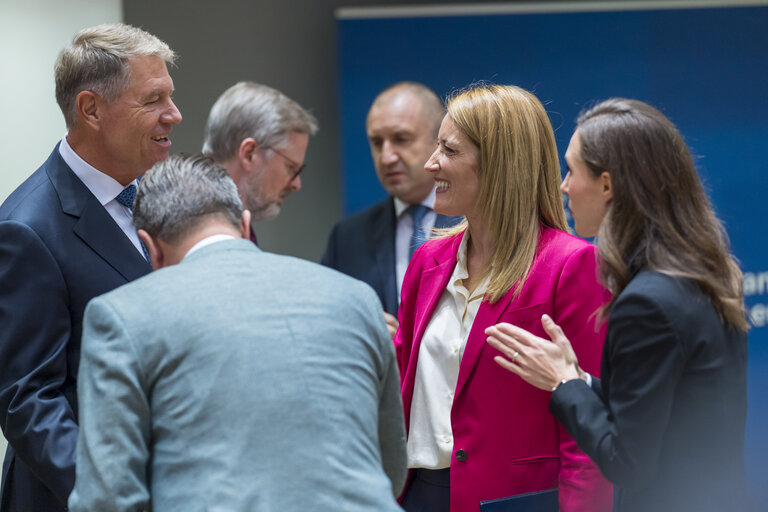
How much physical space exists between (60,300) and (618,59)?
11.1 ft

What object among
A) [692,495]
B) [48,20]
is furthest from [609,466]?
[48,20]

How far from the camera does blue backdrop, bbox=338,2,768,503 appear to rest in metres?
4.58

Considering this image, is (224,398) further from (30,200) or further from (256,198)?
(256,198)

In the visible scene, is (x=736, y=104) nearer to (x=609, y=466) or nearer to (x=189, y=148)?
(x=189, y=148)

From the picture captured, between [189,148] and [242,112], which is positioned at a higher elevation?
[242,112]

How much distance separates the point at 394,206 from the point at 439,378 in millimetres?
1731

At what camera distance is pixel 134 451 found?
1530mm

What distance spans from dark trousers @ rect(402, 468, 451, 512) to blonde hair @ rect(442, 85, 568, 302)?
0.47 m

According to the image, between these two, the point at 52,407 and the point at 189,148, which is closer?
the point at 52,407

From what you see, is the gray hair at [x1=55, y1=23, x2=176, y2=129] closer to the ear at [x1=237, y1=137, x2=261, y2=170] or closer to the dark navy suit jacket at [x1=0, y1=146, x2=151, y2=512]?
the dark navy suit jacket at [x1=0, y1=146, x2=151, y2=512]

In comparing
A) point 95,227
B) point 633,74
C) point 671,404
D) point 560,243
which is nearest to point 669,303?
point 671,404

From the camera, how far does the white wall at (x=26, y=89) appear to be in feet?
12.2

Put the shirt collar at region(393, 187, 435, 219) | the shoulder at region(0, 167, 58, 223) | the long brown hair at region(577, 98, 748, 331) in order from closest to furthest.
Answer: the long brown hair at region(577, 98, 748, 331)
the shoulder at region(0, 167, 58, 223)
the shirt collar at region(393, 187, 435, 219)

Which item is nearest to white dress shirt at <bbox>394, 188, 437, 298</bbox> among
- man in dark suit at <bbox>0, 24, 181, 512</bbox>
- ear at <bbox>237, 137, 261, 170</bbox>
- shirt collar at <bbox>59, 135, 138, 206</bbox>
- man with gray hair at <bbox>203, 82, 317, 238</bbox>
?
man with gray hair at <bbox>203, 82, 317, 238</bbox>
